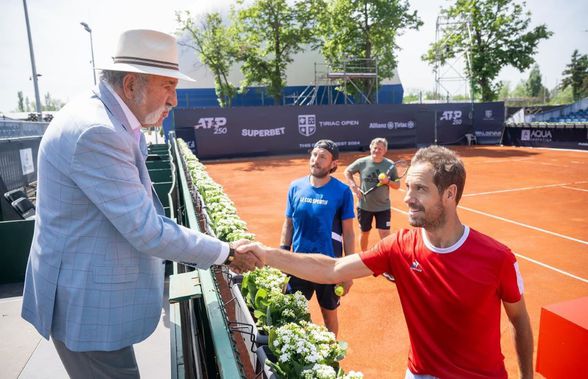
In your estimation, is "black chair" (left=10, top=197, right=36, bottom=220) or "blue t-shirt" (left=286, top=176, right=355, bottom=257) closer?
"blue t-shirt" (left=286, top=176, right=355, bottom=257)

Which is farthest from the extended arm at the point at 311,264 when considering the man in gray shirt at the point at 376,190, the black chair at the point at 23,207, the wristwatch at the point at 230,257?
the black chair at the point at 23,207

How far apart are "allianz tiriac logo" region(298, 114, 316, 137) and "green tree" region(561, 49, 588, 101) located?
78421 mm

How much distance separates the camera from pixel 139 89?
208cm

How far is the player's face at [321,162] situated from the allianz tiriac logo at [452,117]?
2778cm

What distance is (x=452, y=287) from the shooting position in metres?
2.34

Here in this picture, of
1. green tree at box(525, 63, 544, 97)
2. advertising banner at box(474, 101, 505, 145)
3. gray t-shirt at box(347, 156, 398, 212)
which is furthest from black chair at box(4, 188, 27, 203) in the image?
green tree at box(525, 63, 544, 97)

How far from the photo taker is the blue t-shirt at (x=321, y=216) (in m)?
4.53

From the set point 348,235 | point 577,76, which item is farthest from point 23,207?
point 577,76

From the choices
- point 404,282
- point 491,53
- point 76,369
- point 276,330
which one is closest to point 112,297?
point 76,369

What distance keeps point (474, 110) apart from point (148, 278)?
32.7 m

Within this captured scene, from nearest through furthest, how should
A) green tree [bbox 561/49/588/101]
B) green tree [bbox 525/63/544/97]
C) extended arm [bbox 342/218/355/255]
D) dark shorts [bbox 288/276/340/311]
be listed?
dark shorts [bbox 288/276/340/311], extended arm [bbox 342/218/355/255], green tree [bbox 561/49/588/101], green tree [bbox 525/63/544/97]

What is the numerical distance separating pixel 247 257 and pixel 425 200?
1.26 m

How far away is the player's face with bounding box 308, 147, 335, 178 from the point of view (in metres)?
4.56

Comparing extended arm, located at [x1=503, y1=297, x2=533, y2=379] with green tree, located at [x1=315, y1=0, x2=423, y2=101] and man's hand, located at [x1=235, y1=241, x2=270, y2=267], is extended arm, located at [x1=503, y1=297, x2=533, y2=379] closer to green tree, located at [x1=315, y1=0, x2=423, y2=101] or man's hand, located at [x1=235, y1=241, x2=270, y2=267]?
man's hand, located at [x1=235, y1=241, x2=270, y2=267]
